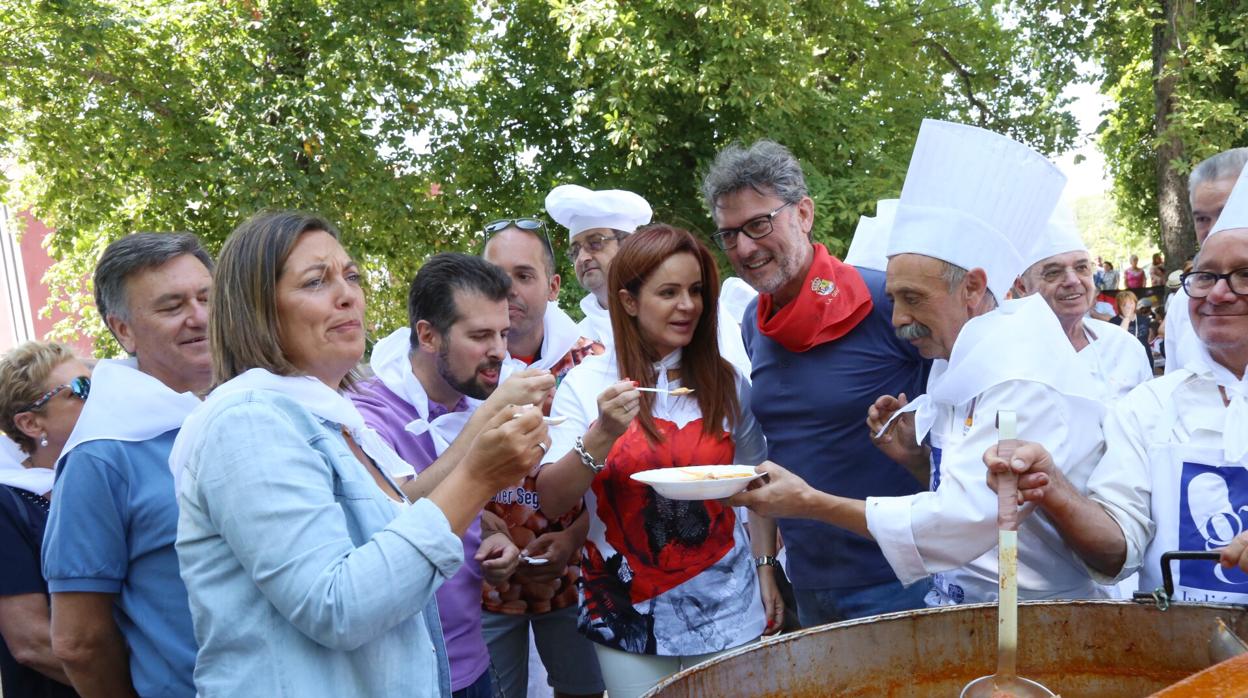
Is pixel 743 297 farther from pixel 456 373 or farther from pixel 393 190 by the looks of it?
pixel 393 190

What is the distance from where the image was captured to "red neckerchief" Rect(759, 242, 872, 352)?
304 centimetres

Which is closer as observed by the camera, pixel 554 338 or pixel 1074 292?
pixel 554 338

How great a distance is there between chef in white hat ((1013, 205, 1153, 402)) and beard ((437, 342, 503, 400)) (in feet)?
7.81

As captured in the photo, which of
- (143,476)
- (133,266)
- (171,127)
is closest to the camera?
(143,476)

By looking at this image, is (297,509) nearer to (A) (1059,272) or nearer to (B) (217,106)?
(A) (1059,272)

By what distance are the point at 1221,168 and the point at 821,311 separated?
5.63 feet

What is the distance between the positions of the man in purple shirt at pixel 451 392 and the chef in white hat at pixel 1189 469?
4.95 ft

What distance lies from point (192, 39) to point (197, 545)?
31.8ft

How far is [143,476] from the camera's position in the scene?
224cm

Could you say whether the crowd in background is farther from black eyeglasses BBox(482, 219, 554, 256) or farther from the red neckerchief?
black eyeglasses BBox(482, 219, 554, 256)

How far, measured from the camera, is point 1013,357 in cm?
220

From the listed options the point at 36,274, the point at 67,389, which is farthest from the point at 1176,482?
the point at 36,274

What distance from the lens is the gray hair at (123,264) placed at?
261 cm

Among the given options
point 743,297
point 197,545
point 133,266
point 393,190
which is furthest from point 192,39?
point 197,545
